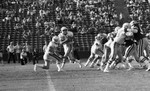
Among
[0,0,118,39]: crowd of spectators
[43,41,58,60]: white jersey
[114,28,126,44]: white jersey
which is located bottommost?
[0,0,118,39]: crowd of spectators

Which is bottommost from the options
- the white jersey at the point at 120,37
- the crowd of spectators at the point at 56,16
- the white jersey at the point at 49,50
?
the crowd of spectators at the point at 56,16

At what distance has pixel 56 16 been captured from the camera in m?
34.3

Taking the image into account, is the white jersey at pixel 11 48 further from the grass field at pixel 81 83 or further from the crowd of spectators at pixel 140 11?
the grass field at pixel 81 83

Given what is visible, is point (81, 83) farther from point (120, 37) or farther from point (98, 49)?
point (98, 49)

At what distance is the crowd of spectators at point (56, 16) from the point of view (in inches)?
1302

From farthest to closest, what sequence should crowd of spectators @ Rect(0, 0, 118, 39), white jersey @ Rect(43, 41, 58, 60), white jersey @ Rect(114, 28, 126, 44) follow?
crowd of spectators @ Rect(0, 0, 118, 39) → white jersey @ Rect(43, 41, 58, 60) → white jersey @ Rect(114, 28, 126, 44)

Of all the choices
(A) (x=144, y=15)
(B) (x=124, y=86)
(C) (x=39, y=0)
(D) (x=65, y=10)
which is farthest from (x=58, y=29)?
(B) (x=124, y=86)

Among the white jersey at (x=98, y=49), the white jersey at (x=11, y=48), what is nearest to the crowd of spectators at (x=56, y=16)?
the white jersey at (x=11, y=48)

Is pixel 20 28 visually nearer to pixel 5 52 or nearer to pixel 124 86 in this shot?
pixel 5 52

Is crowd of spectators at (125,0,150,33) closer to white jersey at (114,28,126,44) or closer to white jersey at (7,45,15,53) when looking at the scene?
white jersey at (7,45,15,53)

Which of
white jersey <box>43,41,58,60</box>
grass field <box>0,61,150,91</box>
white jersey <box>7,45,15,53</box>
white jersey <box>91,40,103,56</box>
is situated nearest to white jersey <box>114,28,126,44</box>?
grass field <box>0,61,150,91</box>

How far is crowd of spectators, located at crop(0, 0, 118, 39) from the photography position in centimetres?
3306

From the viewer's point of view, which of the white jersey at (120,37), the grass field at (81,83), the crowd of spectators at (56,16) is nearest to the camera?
the grass field at (81,83)

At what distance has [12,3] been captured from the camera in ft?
119
